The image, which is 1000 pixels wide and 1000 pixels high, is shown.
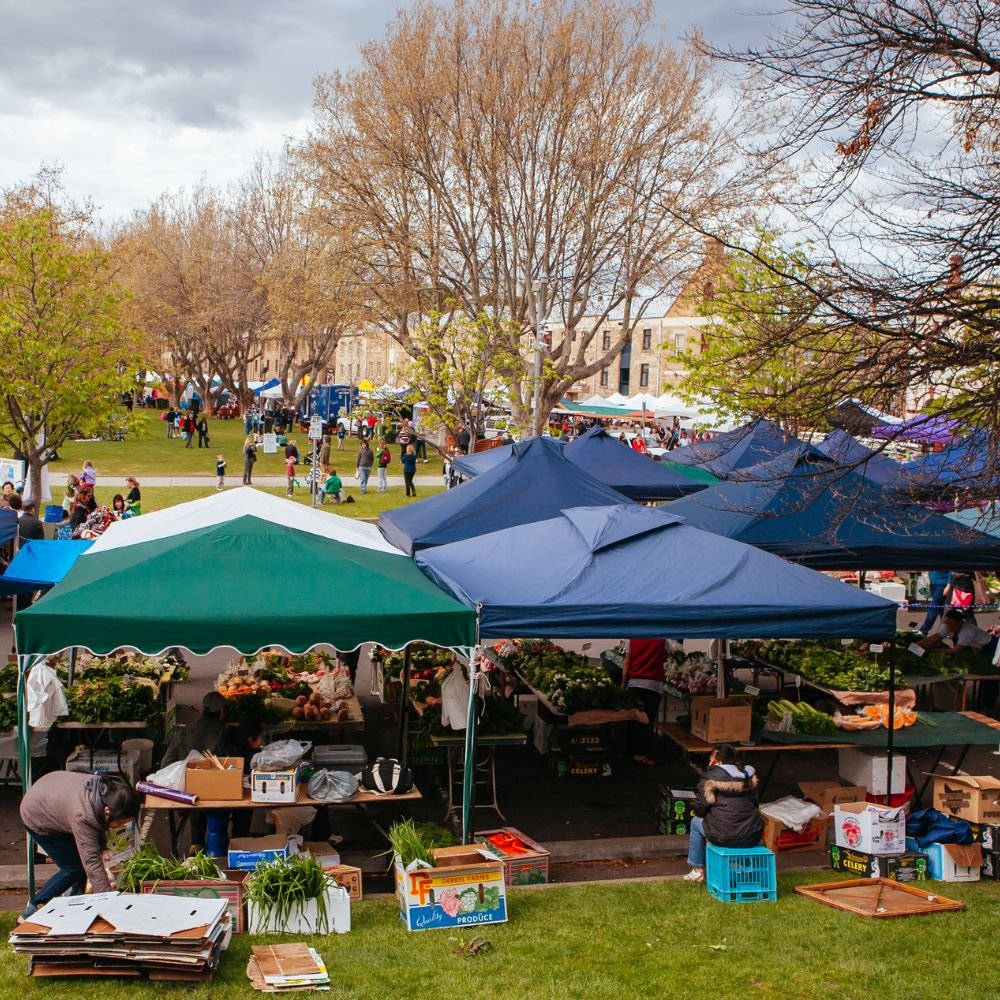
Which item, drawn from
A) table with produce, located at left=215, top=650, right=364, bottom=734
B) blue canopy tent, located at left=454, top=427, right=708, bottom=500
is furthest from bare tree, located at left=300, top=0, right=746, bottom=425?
table with produce, located at left=215, top=650, right=364, bottom=734

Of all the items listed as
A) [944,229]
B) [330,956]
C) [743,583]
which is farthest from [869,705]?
[330,956]

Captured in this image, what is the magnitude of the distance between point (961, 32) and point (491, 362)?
19.7m

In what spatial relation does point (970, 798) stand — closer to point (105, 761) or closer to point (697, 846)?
point (697, 846)

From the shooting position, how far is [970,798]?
28.9ft

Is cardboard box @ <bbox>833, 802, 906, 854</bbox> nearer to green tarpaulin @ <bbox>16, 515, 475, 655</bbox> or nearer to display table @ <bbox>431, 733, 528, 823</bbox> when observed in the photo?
display table @ <bbox>431, 733, 528, 823</bbox>

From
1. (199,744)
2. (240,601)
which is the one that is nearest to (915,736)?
(240,601)

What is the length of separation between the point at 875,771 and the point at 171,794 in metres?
5.87

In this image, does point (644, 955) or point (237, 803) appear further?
point (237, 803)

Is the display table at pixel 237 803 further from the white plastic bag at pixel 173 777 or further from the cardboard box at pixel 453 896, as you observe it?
the cardboard box at pixel 453 896

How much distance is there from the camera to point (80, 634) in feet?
24.5

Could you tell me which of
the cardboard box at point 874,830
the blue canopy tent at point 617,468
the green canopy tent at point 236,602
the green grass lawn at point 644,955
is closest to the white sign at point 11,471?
the blue canopy tent at point 617,468

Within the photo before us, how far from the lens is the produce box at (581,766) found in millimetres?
10422

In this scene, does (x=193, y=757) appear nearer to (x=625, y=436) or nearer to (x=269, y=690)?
(x=269, y=690)

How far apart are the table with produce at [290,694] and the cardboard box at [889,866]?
4.54 m
